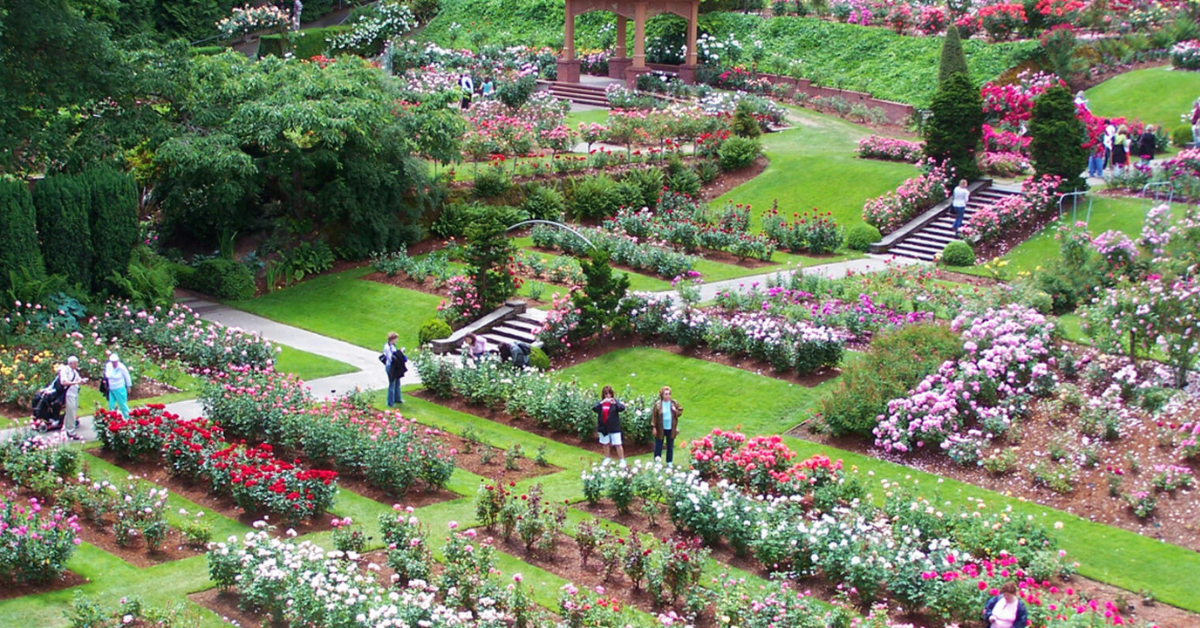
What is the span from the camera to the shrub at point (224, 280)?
1001 inches

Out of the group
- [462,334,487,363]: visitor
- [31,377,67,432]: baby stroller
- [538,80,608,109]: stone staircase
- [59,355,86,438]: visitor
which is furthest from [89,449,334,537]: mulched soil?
[538,80,608,109]: stone staircase

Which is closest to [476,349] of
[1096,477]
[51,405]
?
[51,405]

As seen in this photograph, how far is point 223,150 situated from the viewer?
80.9 feet

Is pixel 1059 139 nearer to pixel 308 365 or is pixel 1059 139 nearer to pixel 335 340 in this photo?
pixel 335 340

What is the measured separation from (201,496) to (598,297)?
27.9ft

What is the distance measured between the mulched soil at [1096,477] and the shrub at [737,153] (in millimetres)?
16745

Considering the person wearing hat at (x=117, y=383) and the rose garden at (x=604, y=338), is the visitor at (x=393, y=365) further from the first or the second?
the person wearing hat at (x=117, y=383)

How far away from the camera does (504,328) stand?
73.8 feet

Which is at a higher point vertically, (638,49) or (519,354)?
(638,49)

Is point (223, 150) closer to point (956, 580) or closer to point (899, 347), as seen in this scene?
point (899, 347)

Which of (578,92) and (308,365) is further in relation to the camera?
(578,92)

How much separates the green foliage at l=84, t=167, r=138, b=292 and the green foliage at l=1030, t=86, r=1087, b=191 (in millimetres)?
19224

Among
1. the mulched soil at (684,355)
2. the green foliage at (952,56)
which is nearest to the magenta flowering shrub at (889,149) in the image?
the green foliage at (952,56)

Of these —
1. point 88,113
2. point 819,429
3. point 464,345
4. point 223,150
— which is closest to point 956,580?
point 819,429
